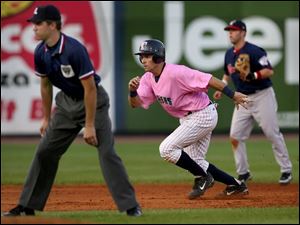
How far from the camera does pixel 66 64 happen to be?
23.9ft

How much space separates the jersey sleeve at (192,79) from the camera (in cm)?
848

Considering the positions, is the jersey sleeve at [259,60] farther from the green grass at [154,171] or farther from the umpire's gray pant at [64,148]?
the umpire's gray pant at [64,148]

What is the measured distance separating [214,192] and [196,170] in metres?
1.54

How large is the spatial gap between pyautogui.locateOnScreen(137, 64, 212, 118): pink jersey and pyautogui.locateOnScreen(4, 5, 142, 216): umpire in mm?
1242

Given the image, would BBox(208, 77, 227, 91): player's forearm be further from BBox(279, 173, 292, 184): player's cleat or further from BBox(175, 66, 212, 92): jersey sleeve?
BBox(279, 173, 292, 184): player's cleat

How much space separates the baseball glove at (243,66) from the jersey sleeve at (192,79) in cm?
248

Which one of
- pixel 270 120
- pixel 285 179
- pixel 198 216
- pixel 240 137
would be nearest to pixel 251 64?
pixel 270 120

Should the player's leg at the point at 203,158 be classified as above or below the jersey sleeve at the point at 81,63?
below

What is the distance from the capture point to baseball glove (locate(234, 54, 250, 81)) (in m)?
11.0

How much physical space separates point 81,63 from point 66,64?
0.47ft

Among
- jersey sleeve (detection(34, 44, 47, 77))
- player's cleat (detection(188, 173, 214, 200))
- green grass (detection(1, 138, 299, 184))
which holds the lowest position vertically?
green grass (detection(1, 138, 299, 184))

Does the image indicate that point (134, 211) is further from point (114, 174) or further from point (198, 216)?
point (198, 216)

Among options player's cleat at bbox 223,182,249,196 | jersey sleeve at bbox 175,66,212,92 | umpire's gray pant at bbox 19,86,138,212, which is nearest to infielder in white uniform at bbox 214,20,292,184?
player's cleat at bbox 223,182,249,196

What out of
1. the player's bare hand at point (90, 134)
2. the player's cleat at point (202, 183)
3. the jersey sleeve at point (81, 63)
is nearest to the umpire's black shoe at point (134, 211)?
the player's bare hand at point (90, 134)
